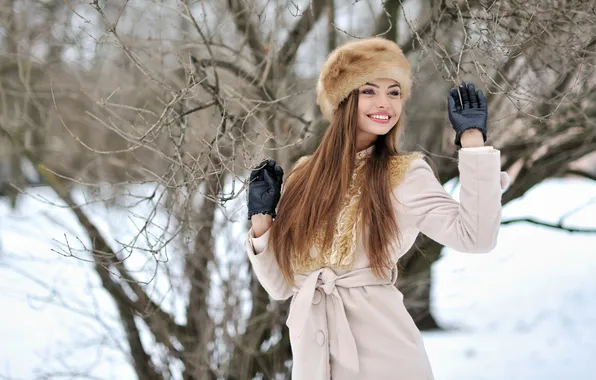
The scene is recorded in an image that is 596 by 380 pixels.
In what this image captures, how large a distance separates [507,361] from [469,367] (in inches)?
16.9

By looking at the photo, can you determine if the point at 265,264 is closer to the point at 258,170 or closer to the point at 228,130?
the point at 258,170

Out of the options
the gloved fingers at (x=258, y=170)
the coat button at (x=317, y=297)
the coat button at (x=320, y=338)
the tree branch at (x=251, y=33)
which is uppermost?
the tree branch at (x=251, y=33)

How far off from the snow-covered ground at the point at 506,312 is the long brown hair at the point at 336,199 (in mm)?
3729

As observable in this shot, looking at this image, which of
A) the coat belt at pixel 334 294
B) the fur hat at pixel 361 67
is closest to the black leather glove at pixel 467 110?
the fur hat at pixel 361 67

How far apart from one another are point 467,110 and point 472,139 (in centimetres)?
8

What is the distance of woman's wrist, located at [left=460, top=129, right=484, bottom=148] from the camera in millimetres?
1910

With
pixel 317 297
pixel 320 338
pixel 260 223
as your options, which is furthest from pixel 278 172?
pixel 320 338

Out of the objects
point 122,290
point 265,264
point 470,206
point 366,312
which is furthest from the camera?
point 122,290

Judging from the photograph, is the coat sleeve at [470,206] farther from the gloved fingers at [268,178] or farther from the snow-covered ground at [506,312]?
the snow-covered ground at [506,312]

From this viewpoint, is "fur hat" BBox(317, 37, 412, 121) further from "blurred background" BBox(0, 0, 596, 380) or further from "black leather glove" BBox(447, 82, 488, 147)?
"black leather glove" BBox(447, 82, 488, 147)

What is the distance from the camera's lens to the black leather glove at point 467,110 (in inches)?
75.3

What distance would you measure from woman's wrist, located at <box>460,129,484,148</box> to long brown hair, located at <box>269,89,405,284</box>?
0.30m

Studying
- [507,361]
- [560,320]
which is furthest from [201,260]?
[560,320]

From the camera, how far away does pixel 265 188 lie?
2.19 meters
